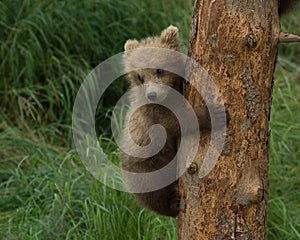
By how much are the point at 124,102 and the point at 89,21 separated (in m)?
1.28

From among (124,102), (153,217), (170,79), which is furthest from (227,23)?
(124,102)

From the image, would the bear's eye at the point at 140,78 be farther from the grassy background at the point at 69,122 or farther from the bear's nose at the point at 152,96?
the grassy background at the point at 69,122

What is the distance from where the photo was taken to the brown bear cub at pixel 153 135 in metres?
A: 4.17

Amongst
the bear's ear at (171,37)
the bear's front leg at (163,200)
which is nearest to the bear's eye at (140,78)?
the bear's ear at (171,37)

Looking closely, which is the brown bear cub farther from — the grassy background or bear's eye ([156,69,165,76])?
the grassy background

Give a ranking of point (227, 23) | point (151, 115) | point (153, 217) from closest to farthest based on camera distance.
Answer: point (227, 23)
point (151, 115)
point (153, 217)

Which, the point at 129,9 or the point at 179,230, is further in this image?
the point at 129,9

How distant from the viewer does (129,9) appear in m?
7.94

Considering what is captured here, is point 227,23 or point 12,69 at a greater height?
point 227,23

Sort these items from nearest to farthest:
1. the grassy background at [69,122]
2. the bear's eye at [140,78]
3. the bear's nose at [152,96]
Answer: the bear's nose at [152,96] → the bear's eye at [140,78] → the grassy background at [69,122]

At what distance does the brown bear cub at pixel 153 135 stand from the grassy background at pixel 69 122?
3.08ft

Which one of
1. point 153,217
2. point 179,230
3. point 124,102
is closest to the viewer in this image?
point 179,230

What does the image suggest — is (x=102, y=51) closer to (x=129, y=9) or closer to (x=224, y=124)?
(x=129, y=9)

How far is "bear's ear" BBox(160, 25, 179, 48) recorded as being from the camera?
14.9ft
